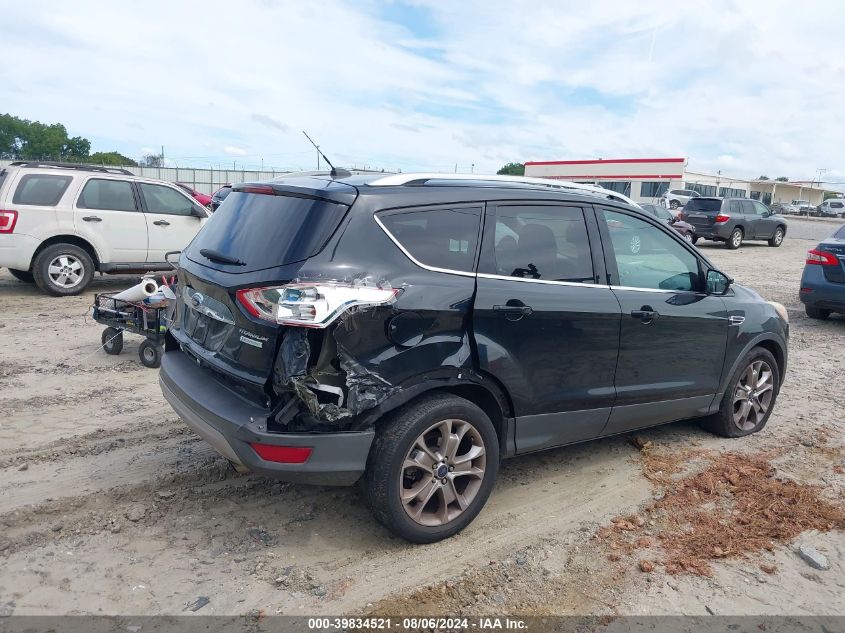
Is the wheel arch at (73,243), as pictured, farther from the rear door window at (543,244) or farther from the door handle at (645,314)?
the door handle at (645,314)

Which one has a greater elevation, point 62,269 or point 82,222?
point 82,222

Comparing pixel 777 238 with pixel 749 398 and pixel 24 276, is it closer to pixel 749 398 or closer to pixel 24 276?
pixel 749 398

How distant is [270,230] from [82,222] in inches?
306

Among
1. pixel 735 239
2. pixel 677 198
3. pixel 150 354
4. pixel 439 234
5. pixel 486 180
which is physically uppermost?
pixel 677 198

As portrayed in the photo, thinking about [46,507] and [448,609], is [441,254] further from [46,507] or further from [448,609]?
[46,507]

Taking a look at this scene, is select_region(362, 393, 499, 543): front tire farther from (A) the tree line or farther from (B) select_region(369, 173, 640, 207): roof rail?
(A) the tree line

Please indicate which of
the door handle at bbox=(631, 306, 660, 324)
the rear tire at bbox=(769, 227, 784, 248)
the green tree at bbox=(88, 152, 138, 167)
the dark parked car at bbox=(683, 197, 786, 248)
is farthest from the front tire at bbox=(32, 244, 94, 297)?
the green tree at bbox=(88, 152, 138, 167)

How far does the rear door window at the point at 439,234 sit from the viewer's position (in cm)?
350

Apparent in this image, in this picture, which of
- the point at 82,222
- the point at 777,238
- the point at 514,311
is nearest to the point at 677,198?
the point at 777,238

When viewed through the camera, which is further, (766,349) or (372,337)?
(766,349)

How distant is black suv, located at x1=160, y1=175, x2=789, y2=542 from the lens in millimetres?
3213

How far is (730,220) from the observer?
76.8 ft

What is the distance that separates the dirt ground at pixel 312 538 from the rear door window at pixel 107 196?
17.6ft

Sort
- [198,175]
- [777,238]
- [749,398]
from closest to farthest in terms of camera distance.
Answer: [749,398] → [777,238] → [198,175]
